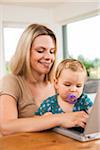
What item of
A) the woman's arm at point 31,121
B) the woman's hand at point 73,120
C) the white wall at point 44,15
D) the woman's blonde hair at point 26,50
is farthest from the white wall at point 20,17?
the woman's hand at point 73,120

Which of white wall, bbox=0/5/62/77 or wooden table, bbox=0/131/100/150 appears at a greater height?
white wall, bbox=0/5/62/77

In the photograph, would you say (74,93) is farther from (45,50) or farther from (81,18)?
(81,18)

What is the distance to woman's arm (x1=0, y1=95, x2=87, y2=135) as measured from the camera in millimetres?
521

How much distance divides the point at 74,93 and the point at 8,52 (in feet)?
1.33

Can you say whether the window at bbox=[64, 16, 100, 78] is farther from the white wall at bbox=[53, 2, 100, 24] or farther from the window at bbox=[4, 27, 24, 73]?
the window at bbox=[4, 27, 24, 73]

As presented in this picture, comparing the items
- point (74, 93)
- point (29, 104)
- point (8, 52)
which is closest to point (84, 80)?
point (74, 93)

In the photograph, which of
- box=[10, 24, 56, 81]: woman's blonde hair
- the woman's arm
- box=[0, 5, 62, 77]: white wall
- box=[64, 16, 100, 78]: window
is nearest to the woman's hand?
the woman's arm

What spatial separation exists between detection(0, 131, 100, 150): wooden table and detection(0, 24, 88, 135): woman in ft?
0.40

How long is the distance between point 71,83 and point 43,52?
0.15m

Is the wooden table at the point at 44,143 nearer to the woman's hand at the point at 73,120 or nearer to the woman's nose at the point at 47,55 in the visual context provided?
the woman's hand at the point at 73,120

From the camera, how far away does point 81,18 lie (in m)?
1.07

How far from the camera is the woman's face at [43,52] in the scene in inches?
28.4

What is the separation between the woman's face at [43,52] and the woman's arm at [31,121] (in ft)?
0.50

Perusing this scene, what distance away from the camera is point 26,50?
76cm
